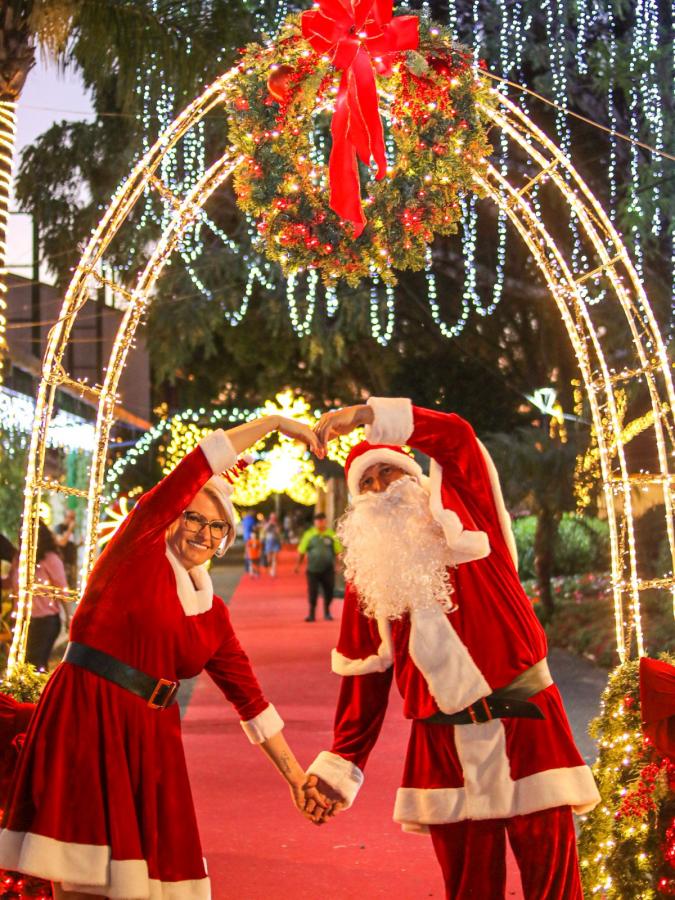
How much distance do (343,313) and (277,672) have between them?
19.2 feet

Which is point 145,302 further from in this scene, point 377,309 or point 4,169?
point 377,309

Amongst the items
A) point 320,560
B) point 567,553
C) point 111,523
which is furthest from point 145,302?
point 567,553

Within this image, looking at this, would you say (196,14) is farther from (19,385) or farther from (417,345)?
(417,345)

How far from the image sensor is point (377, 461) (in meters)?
4.78

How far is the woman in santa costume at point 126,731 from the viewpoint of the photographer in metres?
4.12

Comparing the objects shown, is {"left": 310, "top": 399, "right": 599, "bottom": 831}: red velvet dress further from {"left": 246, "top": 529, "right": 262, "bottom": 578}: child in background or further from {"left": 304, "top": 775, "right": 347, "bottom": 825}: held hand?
{"left": 246, "top": 529, "right": 262, "bottom": 578}: child in background

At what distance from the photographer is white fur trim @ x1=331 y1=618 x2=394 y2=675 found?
4.68 m

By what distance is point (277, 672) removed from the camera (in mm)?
14398

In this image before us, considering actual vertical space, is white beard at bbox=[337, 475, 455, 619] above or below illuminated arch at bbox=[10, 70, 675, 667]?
below

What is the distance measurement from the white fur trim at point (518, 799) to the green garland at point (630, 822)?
784mm

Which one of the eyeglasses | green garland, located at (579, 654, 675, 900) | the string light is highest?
the string light

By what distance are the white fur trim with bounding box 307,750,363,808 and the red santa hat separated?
97 cm

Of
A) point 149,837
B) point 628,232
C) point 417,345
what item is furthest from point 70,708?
point 417,345

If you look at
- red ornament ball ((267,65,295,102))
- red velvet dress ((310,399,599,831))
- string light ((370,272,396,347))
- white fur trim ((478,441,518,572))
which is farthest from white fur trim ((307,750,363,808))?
string light ((370,272,396,347))
